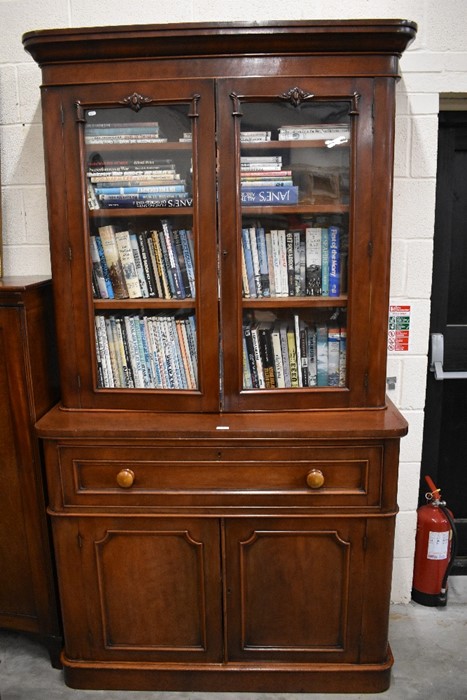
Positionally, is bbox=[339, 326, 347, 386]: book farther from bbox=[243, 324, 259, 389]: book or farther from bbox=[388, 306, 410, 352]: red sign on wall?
bbox=[388, 306, 410, 352]: red sign on wall

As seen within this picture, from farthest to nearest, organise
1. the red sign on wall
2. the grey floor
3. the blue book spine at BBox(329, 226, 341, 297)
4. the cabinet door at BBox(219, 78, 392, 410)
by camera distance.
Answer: the red sign on wall < the grey floor < the blue book spine at BBox(329, 226, 341, 297) < the cabinet door at BBox(219, 78, 392, 410)

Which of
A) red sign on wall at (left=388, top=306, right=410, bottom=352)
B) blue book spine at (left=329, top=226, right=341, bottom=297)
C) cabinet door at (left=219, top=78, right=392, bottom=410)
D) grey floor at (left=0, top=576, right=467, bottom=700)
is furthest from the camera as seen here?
red sign on wall at (left=388, top=306, right=410, bottom=352)

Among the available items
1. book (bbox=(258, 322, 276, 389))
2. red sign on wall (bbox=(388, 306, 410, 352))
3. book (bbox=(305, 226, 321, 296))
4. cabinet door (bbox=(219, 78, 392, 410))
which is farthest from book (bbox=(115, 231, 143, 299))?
red sign on wall (bbox=(388, 306, 410, 352))

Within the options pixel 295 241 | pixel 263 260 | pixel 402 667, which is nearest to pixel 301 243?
pixel 295 241

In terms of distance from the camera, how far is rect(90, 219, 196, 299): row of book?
1.80 m

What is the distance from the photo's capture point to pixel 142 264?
6.03 feet

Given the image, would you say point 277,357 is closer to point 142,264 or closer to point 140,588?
point 142,264

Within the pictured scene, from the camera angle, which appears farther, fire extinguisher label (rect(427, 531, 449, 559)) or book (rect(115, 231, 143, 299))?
fire extinguisher label (rect(427, 531, 449, 559))

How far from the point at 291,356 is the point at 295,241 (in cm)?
36

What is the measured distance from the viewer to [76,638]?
6.21ft

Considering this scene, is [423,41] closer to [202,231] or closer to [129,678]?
[202,231]

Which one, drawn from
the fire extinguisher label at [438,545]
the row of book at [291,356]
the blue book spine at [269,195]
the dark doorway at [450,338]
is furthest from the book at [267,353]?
the fire extinguisher label at [438,545]

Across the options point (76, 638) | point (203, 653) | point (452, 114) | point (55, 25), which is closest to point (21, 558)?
point (76, 638)

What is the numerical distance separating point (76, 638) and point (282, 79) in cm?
185
